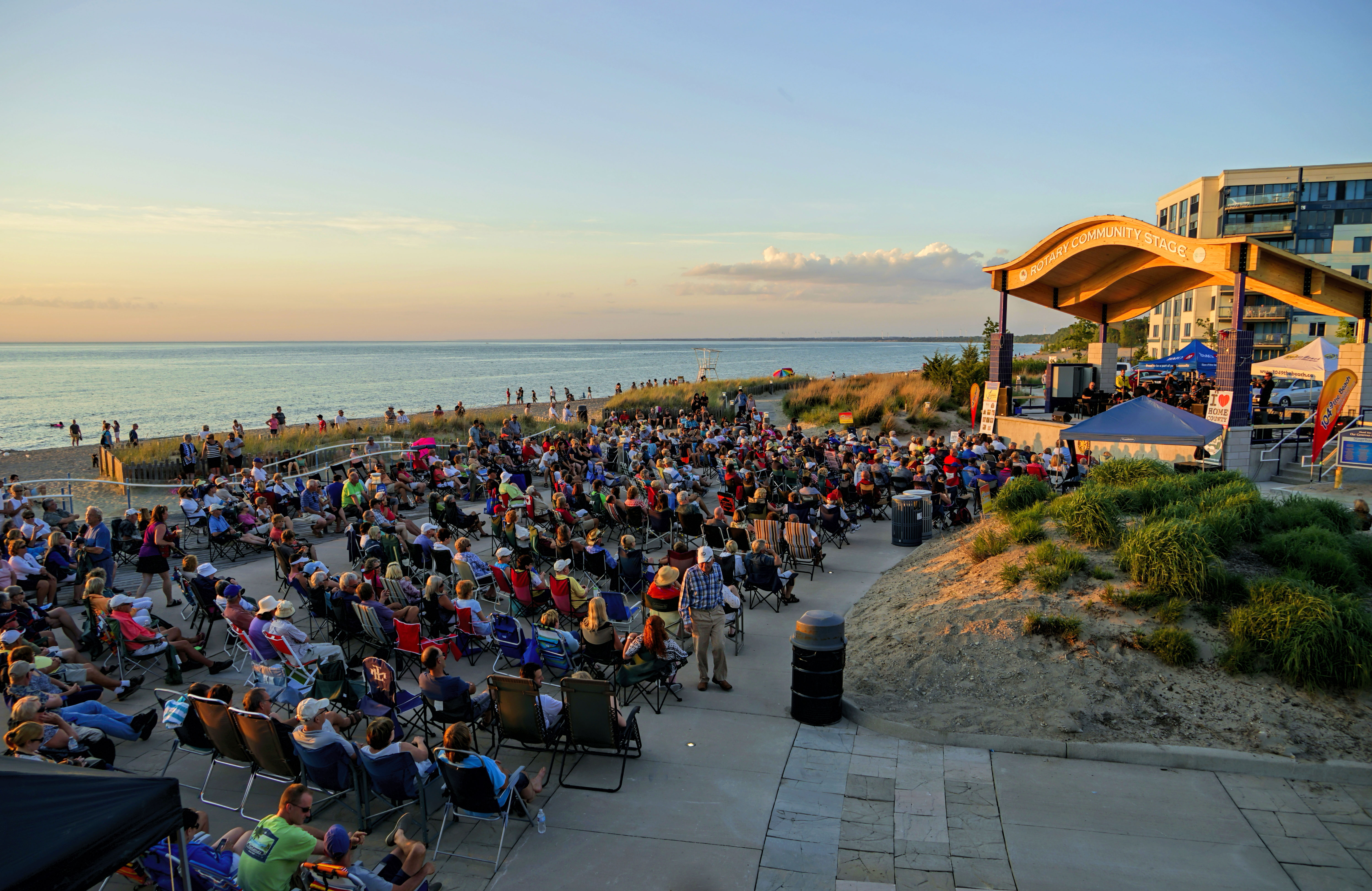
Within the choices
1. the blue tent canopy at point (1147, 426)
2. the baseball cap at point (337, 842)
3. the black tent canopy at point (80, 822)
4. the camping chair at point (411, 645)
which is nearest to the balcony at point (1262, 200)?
the blue tent canopy at point (1147, 426)

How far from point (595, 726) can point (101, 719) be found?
3.88 m

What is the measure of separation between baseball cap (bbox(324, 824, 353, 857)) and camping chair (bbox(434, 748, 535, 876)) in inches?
28.9

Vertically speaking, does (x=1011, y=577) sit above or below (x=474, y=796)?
above

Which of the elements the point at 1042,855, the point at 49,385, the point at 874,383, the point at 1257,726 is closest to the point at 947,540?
the point at 1257,726

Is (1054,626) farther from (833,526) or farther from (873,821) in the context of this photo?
(833,526)

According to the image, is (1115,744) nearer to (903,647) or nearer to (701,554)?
(903,647)

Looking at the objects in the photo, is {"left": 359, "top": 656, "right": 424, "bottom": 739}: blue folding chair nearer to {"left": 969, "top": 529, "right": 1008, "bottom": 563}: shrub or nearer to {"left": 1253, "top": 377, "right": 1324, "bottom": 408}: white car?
{"left": 969, "top": 529, "right": 1008, "bottom": 563}: shrub

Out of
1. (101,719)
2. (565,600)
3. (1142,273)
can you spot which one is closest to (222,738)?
(101,719)

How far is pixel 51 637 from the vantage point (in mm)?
7148

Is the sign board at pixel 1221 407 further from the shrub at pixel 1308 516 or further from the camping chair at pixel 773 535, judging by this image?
the camping chair at pixel 773 535

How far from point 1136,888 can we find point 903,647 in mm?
3297

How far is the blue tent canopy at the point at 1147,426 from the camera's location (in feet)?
46.4

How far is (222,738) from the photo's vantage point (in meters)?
5.39

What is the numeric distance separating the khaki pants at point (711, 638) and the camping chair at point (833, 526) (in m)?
4.80
